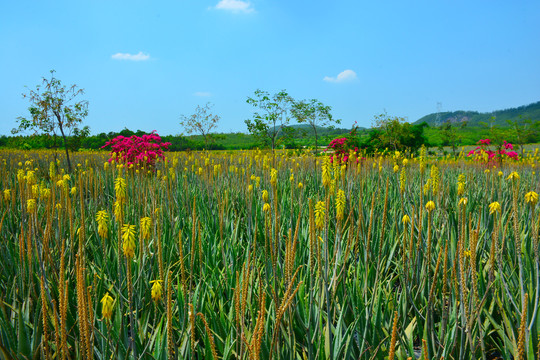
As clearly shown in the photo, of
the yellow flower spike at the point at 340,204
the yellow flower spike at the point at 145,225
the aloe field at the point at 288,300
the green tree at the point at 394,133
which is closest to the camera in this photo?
the aloe field at the point at 288,300

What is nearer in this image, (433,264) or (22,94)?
(433,264)

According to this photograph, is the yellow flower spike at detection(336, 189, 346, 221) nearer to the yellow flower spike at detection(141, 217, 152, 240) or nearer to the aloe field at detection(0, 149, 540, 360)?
the aloe field at detection(0, 149, 540, 360)

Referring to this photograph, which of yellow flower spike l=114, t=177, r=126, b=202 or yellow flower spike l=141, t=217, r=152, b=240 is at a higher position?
yellow flower spike l=114, t=177, r=126, b=202

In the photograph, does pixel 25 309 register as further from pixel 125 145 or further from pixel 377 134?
pixel 377 134

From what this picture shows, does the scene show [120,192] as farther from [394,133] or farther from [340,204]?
[394,133]

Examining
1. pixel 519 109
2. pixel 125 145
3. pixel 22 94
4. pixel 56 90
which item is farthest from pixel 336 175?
pixel 519 109

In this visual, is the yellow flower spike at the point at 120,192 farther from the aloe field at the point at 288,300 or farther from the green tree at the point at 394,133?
the green tree at the point at 394,133

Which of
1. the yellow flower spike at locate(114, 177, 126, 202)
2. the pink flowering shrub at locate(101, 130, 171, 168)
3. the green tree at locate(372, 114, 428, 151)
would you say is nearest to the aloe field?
the yellow flower spike at locate(114, 177, 126, 202)

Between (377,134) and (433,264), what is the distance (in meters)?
16.1

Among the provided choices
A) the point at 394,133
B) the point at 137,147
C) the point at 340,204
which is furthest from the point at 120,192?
the point at 394,133

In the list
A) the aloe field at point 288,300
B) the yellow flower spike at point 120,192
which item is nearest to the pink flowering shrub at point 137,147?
the aloe field at point 288,300

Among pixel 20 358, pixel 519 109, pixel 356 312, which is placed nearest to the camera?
pixel 20 358

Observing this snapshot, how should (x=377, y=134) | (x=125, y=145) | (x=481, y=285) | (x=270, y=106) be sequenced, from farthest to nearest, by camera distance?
1. (x=270, y=106)
2. (x=377, y=134)
3. (x=125, y=145)
4. (x=481, y=285)

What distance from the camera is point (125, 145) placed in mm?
8914
